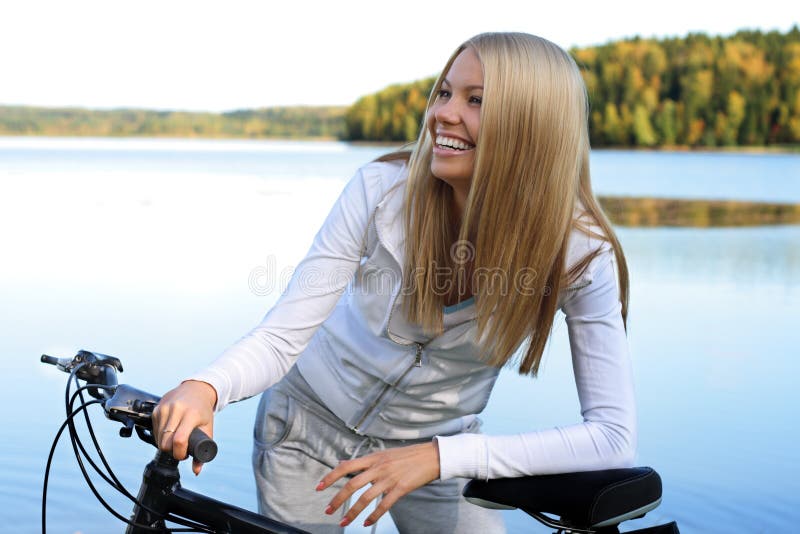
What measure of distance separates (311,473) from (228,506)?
53cm

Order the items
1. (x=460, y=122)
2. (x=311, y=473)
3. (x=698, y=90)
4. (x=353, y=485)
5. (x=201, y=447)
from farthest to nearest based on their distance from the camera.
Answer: (x=698, y=90) < (x=311, y=473) < (x=460, y=122) < (x=353, y=485) < (x=201, y=447)

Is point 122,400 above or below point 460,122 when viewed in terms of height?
below

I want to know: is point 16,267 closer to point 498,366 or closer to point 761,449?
point 761,449

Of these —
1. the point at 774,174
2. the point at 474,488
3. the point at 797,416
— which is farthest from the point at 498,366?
the point at 774,174

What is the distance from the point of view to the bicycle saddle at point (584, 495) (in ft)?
4.23

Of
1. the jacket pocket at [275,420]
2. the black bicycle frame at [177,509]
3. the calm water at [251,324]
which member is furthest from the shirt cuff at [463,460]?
the calm water at [251,324]

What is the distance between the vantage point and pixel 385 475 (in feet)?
4.45

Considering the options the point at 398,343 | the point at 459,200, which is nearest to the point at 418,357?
the point at 398,343

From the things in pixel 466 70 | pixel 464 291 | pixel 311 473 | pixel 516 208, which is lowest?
pixel 311 473

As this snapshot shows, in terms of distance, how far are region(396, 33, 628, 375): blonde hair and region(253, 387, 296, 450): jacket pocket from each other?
377 mm

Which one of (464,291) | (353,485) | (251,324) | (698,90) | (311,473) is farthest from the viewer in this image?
(698,90)

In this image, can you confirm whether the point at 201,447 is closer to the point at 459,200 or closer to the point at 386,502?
the point at 386,502

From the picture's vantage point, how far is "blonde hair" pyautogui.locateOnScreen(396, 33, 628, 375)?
154 cm

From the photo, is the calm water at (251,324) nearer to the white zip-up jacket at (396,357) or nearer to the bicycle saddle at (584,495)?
the white zip-up jacket at (396,357)
